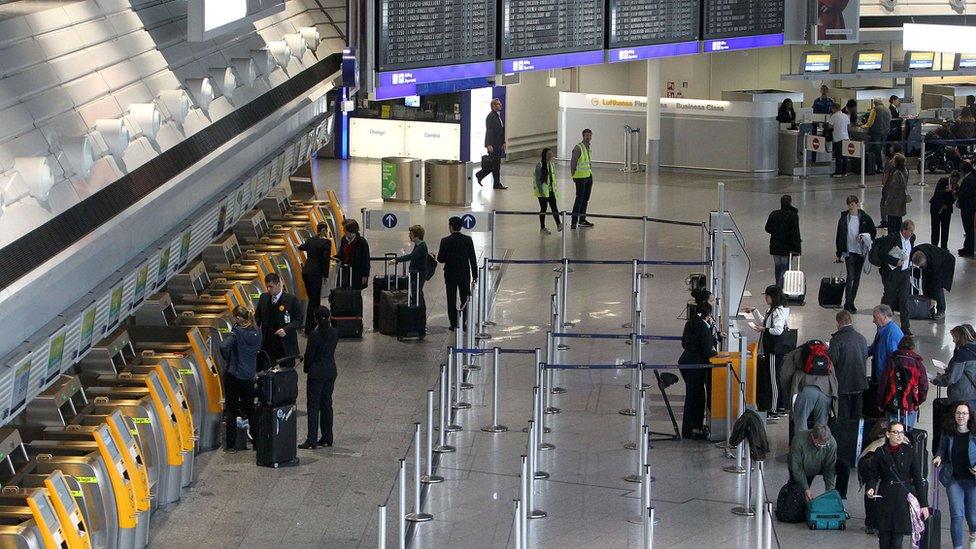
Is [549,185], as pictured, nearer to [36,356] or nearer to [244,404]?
[244,404]

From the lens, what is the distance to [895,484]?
407 inches

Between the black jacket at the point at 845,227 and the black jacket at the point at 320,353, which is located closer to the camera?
the black jacket at the point at 320,353

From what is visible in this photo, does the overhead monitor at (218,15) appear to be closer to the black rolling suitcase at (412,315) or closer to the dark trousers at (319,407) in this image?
the dark trousers at (319,407)

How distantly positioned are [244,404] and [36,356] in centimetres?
421

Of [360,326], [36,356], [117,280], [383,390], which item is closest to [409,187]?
[360,326]

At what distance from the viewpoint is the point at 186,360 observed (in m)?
12.4

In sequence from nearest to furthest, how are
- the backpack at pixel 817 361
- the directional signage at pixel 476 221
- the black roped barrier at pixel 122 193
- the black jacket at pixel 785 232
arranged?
the black roped barrier at pixel 122 193, the backpack at pixel 817 361, the black jacket at pixel 785 232, the directional signage at pixel 476 221

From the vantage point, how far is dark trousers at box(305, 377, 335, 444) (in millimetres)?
12938

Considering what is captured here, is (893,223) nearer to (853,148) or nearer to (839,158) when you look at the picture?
(853,148)

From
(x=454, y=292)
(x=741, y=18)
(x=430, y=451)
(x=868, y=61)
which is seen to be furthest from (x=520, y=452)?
(x=868, y=61)

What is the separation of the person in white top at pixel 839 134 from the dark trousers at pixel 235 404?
18.3 metres

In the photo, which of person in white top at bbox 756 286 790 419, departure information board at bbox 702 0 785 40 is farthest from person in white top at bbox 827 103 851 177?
person in white top at bbox 756 286 790 419

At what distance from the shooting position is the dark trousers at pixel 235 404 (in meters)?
12.8

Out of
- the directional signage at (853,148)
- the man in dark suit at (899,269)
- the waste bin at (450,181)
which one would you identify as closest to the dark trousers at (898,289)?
the man in dark suit at (899,269)
